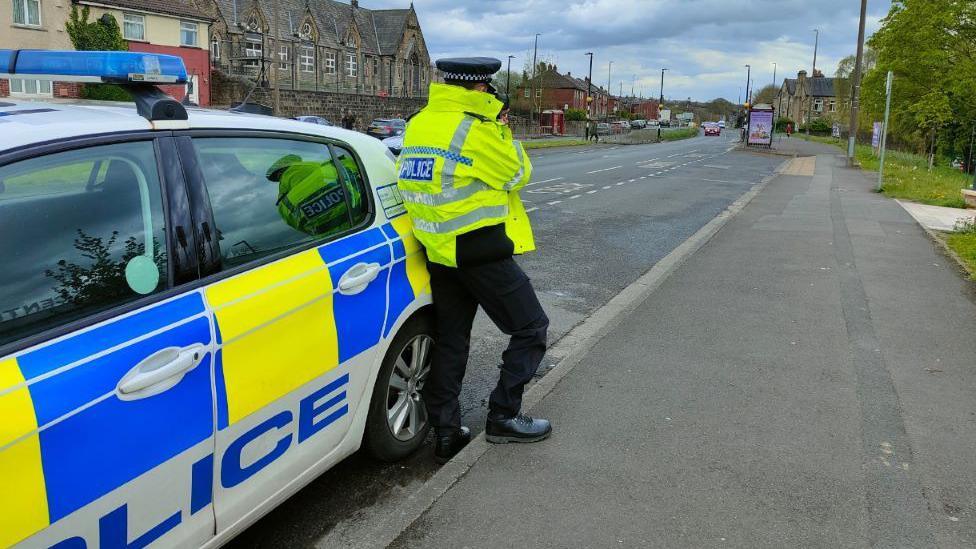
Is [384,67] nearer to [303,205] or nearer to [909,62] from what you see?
[909,62]

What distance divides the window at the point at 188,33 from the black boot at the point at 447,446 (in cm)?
4488

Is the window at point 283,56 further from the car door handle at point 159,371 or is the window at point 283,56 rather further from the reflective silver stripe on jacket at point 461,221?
the car door handle at point 159,371

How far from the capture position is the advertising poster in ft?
153

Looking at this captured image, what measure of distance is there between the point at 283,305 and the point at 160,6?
146 ft

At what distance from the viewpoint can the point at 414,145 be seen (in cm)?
342

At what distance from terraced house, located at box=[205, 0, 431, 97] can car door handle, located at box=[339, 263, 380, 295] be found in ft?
161

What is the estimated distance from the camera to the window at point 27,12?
32.6m

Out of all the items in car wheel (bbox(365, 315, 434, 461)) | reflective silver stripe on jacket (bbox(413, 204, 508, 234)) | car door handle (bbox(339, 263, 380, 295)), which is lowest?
car wheel (bbox(365, 315, 434, 461))

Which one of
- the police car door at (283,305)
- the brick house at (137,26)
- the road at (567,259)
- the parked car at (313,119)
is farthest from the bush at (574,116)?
the police car door at (283,305)

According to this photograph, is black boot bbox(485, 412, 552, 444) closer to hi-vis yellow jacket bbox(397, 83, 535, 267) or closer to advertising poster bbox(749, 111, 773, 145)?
hi-vis yellow jacket bbox(397, 83, 535, 267)

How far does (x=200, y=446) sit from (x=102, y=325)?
469mm

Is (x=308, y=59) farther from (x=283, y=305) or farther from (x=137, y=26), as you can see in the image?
(x=283, y=305)

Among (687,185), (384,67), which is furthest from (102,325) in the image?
(384,67)

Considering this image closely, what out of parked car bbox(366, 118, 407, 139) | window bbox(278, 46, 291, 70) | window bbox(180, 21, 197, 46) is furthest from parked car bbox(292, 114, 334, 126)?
window bbox(278, 46, 291, 70)
